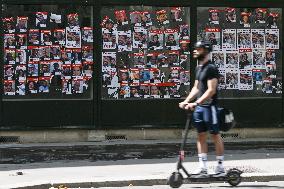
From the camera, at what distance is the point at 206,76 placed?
9414 millimetres

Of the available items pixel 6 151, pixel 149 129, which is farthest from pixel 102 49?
pixel 6 151

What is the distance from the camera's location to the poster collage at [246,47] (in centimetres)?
1526

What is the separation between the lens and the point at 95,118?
1463cm

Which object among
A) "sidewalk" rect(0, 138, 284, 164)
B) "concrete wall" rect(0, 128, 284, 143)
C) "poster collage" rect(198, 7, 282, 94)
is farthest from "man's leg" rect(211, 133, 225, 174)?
"poster collage" rect(198, 7, 282, 94)

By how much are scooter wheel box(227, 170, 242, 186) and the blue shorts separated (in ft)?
1.98

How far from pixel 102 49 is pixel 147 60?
106cm

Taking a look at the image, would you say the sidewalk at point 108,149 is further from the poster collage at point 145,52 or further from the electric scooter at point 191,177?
the electric scooter at point 191,177

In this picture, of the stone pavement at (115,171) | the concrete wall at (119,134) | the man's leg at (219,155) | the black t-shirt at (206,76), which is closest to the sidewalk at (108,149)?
the concrete wall at (119,134)

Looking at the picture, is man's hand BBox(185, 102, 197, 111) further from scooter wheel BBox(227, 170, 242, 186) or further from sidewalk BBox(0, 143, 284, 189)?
sidewalk BBox(0, 143, 284, 189)

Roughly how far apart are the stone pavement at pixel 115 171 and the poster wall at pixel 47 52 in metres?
3.29

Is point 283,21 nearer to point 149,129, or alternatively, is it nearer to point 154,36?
point 154,36

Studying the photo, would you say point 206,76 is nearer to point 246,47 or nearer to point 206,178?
point 206,178

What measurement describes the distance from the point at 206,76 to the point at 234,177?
1476 mm

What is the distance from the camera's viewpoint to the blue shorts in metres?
9.30
